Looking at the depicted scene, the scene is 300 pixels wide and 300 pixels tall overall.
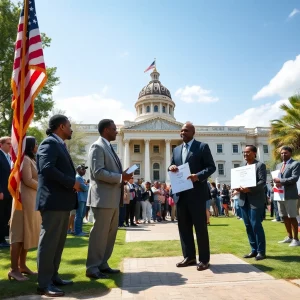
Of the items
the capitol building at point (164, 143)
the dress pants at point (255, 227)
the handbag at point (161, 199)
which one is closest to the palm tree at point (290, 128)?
the handbag at point (161, 199)

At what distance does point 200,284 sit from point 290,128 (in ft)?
66.6

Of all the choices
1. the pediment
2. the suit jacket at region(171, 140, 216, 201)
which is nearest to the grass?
the suit jacket at region(171, 140, 216, 201)

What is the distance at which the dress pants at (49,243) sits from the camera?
12.3ft

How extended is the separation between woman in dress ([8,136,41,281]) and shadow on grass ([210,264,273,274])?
9.18ft

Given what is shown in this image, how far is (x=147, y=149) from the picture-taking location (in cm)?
6084

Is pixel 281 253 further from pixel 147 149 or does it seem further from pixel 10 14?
pixel 147 149

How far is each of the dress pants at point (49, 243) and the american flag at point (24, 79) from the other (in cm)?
82

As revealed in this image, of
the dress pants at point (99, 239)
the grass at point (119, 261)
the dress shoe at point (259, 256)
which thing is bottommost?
the grass at point (119, 261)

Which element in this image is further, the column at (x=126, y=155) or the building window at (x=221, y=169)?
the building window at (x=221, y=169)

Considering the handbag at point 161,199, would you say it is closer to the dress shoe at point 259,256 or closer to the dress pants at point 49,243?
the dress shoe at point 259,256

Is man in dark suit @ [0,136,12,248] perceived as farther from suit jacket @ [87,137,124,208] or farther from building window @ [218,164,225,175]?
building window @ [218,164,225,175]

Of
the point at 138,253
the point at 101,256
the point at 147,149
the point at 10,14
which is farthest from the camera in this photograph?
the point at 147,149

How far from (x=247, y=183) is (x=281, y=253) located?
162cm

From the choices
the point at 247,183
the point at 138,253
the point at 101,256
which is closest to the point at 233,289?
the point at 101,256
